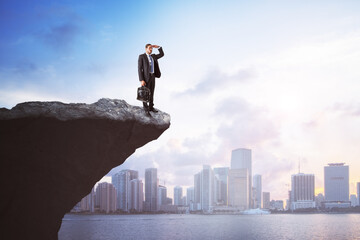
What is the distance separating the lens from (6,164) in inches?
343

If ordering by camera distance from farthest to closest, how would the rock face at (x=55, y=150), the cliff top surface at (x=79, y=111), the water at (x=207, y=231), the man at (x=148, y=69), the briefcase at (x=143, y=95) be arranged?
the water at (x=207, y=231) < the man at (x=148, y=69) < the briefcase at (x=143, y=95) < the rock face at (x=55, y=150) < the cliff top surface at (x=79, y=111)

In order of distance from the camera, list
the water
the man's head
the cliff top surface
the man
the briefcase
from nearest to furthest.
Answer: the cliff top surface < the briefcase < the man < the man's head < the water

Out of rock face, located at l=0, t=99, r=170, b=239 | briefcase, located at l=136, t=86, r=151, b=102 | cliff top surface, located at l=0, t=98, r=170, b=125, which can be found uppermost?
briefcase, located at l=136, t=86, r=151, b=102

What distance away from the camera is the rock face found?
792 centimetres

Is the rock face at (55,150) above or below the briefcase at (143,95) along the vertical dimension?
below

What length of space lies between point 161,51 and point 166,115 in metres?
1.47

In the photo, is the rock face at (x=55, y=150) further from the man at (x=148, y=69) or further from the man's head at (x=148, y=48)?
the man's head at (x=148, y=48)

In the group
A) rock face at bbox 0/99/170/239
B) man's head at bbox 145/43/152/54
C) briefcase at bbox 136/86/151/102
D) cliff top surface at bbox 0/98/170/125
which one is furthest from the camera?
man's head at bbox 145/43/152/54

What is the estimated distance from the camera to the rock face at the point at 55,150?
26.0 ft

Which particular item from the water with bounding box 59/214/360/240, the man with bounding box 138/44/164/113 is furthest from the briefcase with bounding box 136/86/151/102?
the water with bounding box 59/214/360/240

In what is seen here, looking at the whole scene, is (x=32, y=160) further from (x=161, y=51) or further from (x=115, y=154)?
(x=161, y=51)

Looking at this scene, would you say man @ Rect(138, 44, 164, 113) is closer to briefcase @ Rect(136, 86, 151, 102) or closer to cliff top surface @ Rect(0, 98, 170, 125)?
briefcase @ Rect(136, 86, 151, 102)

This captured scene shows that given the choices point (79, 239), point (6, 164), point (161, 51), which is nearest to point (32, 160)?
point (6, 164)

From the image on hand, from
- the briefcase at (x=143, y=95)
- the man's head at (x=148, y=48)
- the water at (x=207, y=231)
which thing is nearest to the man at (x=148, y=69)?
the man's head at (x=148, y=48)
